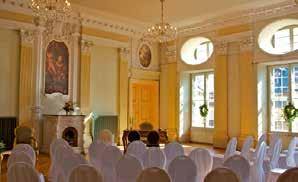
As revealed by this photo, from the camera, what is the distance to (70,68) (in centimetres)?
1023

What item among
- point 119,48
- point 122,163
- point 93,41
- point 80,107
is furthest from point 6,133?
point 122,163

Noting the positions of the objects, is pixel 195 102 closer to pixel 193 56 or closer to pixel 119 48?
pixel 193 56

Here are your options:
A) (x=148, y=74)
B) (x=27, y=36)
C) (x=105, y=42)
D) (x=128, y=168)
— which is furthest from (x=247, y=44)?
(x=128, y=168)

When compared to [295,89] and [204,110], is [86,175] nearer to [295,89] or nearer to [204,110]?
[295,89]

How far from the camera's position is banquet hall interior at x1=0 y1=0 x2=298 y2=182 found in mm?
9000

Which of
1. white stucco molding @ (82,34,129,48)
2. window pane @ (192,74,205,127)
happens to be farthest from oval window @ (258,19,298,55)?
white stucco molding @ (82,34,129,48)

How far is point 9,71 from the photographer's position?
349 inches

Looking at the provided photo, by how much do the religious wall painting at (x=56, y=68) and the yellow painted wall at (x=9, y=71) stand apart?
0.89 m

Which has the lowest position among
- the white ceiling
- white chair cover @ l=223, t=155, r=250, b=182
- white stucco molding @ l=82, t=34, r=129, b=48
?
white chair cover @ l=223, t=155, r=250, b=182

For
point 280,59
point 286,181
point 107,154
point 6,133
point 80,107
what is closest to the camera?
point 286,181

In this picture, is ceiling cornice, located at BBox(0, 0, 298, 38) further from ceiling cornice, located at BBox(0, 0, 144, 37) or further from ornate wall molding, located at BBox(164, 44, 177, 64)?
ornate wall molding, located at BBox(164, 44, 177, 64)

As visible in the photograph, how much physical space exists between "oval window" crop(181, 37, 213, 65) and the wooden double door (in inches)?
59.3

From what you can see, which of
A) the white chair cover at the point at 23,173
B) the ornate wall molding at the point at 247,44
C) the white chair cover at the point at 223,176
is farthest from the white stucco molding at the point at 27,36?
the white chair cover at the point at 223,176

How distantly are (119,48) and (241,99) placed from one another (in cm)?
429
